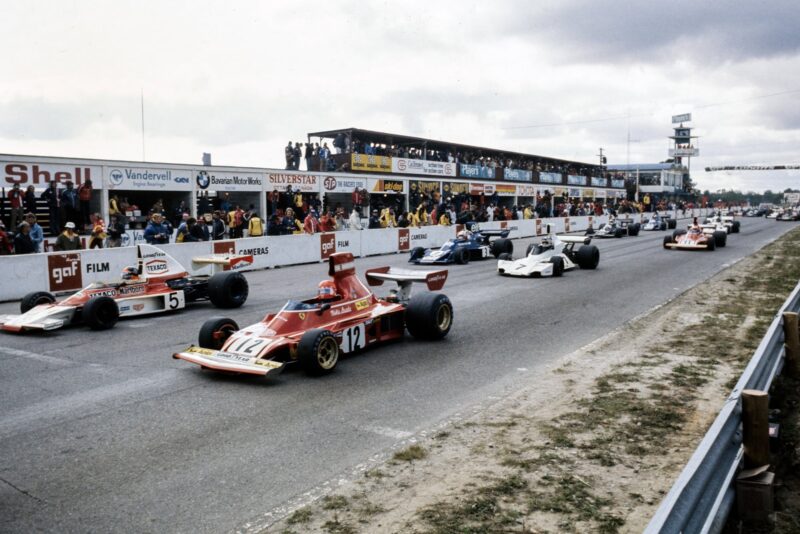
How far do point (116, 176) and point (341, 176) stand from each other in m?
11.2

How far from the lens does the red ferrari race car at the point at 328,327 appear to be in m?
7.49

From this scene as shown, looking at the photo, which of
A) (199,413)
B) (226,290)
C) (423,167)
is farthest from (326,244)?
(423,167)

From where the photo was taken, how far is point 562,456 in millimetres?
5160

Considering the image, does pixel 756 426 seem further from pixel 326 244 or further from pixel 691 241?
pixel 691 241

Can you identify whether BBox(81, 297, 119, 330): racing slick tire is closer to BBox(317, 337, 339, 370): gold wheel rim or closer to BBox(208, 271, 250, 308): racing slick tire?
BBox(208, 271, 250, 308): racing slick tire

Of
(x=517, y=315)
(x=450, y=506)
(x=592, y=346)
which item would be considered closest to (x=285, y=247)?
(x=517, y=315)

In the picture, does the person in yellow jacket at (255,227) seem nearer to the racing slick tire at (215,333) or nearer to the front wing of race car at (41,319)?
the front wing of race car at (41,319)

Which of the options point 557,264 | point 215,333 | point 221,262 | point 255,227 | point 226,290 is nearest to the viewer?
point 215,333

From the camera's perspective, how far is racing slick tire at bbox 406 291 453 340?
938 cm

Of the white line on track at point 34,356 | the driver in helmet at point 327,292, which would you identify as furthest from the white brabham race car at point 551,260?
the white line on track at point 34,356

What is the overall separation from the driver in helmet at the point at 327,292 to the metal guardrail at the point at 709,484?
521 centimetres

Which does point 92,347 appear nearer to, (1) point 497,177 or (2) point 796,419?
(2) point 796,419

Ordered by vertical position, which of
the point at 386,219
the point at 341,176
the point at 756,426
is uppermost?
the point at 341,176

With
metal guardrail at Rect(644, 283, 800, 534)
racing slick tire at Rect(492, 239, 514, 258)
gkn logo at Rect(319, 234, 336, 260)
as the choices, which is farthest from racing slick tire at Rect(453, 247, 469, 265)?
metal guardrail at Rect(644, 283, 800, 534)
